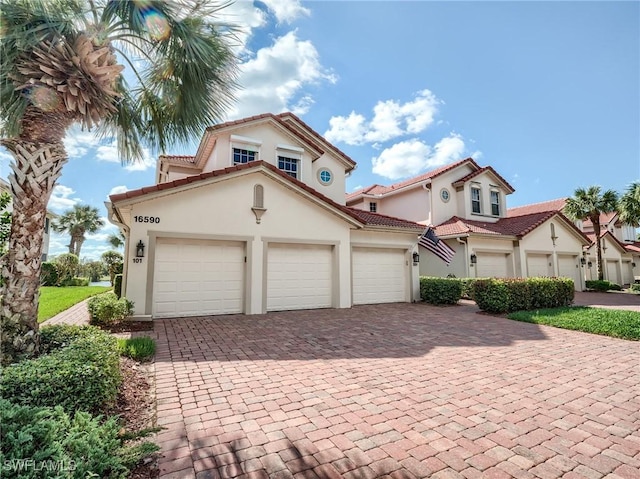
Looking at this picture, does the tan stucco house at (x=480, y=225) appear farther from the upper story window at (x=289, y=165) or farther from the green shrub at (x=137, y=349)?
the green shrub at (x=137, y=349)

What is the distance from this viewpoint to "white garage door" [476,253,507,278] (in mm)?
18875

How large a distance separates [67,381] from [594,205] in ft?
104

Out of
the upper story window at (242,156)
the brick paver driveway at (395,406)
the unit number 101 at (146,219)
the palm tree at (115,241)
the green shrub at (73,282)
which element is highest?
the upper story window at (242,156)

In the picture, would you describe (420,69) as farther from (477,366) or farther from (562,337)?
(477,366)

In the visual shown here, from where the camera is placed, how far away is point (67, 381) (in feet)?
11.4

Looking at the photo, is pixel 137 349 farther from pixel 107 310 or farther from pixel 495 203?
pixel 495 203

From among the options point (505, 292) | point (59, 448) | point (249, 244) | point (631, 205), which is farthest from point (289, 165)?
point (631, 205)

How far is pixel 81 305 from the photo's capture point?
13.6 m

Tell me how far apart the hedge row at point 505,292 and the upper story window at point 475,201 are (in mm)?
8887

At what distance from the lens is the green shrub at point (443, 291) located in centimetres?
1397

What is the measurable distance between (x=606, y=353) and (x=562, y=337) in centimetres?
142

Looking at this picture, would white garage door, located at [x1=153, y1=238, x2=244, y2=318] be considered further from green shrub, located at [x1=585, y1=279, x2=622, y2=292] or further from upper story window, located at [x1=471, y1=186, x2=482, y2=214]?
green shrub, located at [x1=585, y1=279, x2=622, y2=292]

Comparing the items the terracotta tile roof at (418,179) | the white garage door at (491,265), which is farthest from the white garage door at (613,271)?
the terracotta tile roof at (418,179)

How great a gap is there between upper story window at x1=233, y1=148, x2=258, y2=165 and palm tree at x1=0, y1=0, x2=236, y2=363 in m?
8.59
